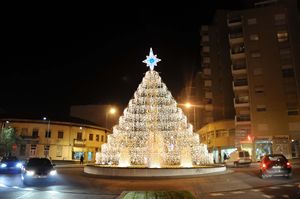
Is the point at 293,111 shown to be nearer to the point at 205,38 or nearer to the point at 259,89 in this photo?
the point at 259,89

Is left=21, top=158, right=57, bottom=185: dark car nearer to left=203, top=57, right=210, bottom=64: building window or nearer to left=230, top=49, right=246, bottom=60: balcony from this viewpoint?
left=230, top=49, right=246, bottom=60: balcony

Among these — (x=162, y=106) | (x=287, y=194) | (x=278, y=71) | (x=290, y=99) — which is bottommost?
(x=287, y=194)

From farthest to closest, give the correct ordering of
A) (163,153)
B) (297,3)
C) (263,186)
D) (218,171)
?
1. (297,3)
2. (163,153)
3. (218,171)
4. (263,186)

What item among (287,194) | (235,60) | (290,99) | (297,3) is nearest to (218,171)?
(287,194)

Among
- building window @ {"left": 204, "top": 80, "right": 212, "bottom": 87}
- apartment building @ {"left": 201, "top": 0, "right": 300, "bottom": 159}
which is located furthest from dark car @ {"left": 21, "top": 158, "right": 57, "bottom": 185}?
building window @ {"left": 204, "top": 80, "right": 212, "bottom": 87}

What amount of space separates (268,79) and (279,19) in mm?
10296

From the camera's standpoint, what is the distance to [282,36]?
159 feet

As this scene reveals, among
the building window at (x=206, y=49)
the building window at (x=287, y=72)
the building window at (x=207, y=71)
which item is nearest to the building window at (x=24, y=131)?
the building window at (x=207, y=71)

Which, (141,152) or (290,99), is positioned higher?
(290,99)

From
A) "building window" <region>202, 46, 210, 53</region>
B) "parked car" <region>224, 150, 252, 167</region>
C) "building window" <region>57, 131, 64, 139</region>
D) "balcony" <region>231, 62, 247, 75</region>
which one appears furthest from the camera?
"building window" <region>202, 46, 210, 53</region>

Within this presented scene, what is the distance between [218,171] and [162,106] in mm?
7444

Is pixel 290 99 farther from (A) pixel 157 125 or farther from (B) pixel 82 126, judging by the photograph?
(B) pixel 82 126

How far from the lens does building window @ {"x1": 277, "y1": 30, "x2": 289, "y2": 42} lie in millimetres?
48003

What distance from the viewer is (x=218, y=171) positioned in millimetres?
22359
